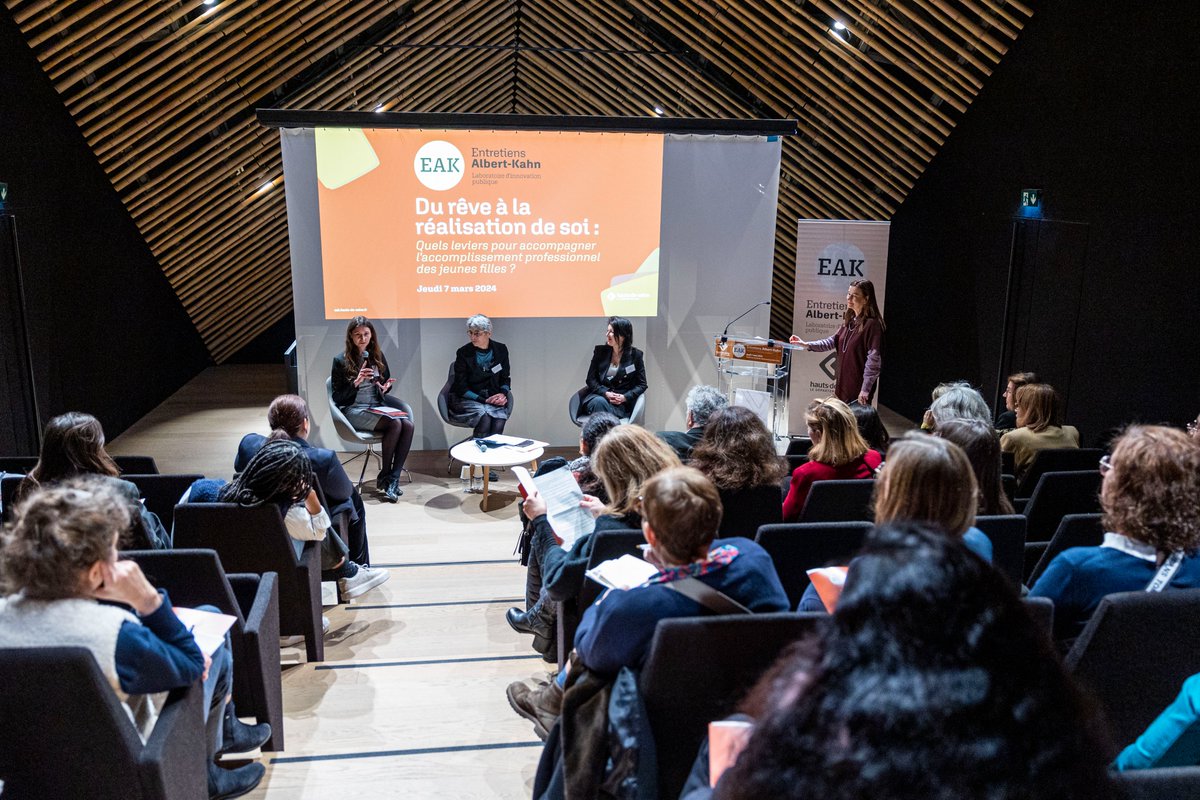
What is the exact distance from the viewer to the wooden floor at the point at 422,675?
2.69 metres

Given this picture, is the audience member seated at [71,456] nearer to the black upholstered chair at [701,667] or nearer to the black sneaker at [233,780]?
the black sneaker at [233,780]

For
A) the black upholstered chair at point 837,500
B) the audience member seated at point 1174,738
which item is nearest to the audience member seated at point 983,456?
the black upholstered chair at point 837,500

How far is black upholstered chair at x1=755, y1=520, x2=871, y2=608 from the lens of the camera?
2.68 m


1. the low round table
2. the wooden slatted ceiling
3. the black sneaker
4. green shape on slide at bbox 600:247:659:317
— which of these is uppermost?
the wooden slatted ceiling

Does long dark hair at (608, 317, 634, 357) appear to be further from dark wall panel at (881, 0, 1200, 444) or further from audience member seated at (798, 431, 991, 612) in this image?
audience member seated at (798, 431, 991, 612)

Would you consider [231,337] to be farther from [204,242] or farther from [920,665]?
[920,665]

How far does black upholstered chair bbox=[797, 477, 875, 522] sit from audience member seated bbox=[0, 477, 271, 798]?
2.13 m

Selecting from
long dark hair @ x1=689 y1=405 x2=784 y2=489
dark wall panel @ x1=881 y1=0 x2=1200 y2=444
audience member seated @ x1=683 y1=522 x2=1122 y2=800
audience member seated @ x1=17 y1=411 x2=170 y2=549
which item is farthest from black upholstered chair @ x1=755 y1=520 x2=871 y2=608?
dark wall panel @ x1=881 y1=0 x2=1200 y2=444

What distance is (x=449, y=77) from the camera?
28.6 feet

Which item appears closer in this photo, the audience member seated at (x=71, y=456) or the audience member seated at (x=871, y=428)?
the audience member seated at (x=71, y=456)

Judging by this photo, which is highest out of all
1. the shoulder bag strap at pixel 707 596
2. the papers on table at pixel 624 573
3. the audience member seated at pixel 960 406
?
the audience member seated at pixel 960 406

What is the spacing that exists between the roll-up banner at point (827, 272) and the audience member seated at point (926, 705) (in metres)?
6.75

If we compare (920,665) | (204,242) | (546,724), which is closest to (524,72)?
(204,242)

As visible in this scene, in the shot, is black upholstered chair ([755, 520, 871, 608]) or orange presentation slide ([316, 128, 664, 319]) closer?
black upholstered chair ([755, 520, 871, 608])
